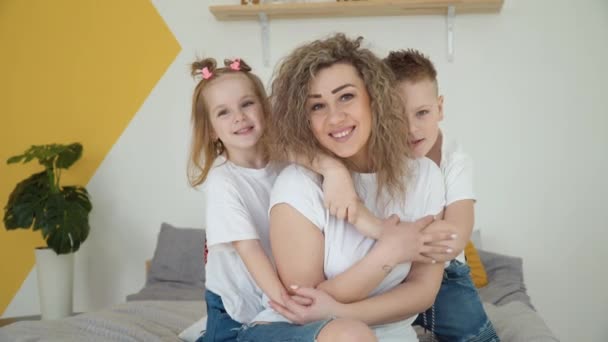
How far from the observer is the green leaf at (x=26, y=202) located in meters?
3.37

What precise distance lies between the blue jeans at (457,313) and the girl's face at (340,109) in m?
0.49

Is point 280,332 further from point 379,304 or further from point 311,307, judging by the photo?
point 379,304

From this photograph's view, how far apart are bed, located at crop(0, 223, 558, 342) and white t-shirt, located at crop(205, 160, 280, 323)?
1.29 ft

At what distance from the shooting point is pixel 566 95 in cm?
337

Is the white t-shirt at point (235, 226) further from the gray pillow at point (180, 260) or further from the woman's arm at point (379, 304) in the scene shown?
the gray pillow at point (180, 260)

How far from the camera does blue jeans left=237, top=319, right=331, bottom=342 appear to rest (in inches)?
48.9

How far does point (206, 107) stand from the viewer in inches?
71.7

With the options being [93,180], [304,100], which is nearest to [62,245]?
[93,180]

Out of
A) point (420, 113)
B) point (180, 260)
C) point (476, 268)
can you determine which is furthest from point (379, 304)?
point (180, 260)

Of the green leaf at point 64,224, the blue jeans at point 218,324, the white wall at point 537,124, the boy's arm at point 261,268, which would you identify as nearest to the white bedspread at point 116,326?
the blue jeans at point 218,324

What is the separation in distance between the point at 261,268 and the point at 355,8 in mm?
2173

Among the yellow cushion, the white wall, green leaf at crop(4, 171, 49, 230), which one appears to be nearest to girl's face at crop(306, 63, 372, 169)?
the yellow cushion

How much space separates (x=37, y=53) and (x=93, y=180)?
32.5 inches

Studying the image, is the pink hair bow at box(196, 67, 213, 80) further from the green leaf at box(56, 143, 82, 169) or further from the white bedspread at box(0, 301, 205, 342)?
the green leaf at box(56, 143, 82, 169)
